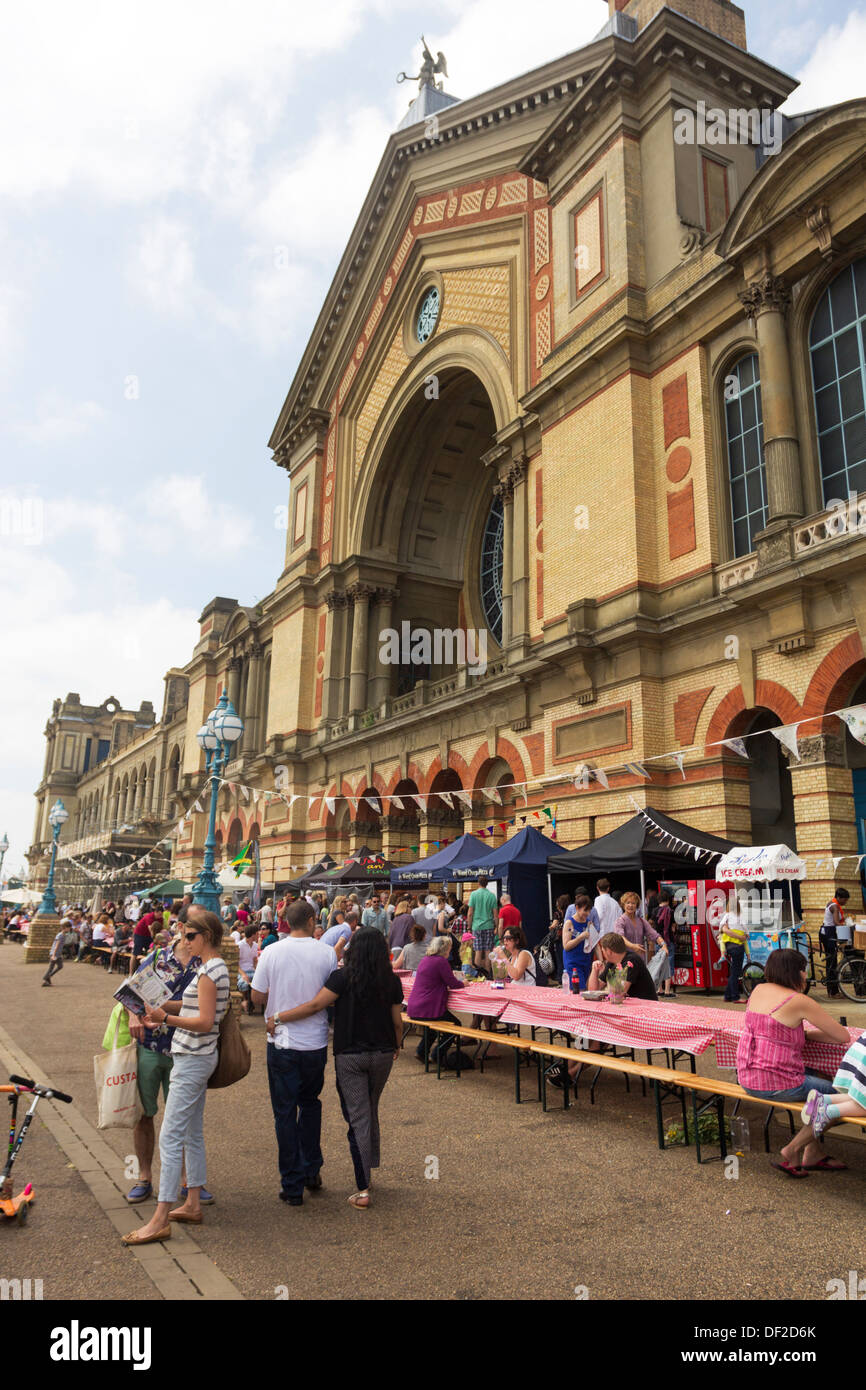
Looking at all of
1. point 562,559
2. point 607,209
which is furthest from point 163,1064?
point 607,209

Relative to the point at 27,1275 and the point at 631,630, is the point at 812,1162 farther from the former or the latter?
the point at 631,630

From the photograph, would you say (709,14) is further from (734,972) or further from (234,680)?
(234,680)

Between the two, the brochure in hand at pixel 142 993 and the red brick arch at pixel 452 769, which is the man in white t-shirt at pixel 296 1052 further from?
the red brick arch at pixel 452 769

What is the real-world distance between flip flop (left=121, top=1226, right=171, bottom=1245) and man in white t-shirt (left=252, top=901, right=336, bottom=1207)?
0.94m

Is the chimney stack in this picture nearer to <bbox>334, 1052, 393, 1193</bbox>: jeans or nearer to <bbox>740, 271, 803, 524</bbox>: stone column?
<bbox>740, 271, 803, 524</bbox>: stone column

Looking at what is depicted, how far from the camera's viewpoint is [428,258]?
31.4 metres

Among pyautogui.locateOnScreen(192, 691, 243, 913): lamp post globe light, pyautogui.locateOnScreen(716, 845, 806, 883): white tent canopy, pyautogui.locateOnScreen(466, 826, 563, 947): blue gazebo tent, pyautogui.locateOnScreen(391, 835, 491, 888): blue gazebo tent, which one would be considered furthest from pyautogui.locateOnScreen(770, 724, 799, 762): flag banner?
pyautogui.locateOnScreen(192, 691, 243, 913): lamp post globe light

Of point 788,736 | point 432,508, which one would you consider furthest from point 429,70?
point 788,736

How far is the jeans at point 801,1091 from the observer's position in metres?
6.17

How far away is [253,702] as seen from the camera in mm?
43125

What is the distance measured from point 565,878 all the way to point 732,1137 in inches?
410

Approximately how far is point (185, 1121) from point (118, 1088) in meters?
0.58

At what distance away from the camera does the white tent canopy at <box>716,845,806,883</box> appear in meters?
13.8

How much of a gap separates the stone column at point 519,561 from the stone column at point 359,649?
363 inches
